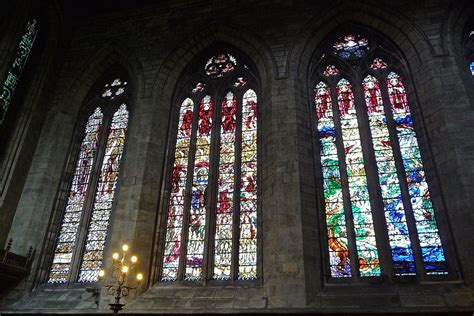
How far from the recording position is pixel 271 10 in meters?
10.4

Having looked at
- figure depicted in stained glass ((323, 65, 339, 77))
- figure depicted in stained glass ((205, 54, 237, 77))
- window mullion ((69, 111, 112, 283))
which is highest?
figure depicted in stained glass ((205, 54, 237, 77))

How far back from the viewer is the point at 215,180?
352 inches

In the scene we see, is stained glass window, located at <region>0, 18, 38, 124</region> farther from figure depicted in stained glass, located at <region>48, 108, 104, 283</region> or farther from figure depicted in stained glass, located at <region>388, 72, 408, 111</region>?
figure depicted in stained glass, located at <region>388, 72, 408, 111</region>

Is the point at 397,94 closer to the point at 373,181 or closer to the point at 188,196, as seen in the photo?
the point at 373,181

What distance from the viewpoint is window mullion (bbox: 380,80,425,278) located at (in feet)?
23.7

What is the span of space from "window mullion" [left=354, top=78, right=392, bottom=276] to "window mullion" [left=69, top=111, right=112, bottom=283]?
236 inches

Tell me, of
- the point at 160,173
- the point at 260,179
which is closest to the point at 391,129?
the point at 260,179

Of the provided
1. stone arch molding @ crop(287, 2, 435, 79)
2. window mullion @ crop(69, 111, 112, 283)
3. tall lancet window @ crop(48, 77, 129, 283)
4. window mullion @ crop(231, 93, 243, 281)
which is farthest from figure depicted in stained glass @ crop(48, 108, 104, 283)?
stone arch molding @ crop(287, 2, 435, 79)

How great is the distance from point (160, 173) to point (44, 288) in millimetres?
3282

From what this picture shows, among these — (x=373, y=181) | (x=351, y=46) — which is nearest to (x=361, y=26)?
(x=351, y=46)

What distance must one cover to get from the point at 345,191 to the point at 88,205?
5.59 m

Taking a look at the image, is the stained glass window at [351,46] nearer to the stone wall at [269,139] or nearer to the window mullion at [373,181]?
the stone wall at [269,139]

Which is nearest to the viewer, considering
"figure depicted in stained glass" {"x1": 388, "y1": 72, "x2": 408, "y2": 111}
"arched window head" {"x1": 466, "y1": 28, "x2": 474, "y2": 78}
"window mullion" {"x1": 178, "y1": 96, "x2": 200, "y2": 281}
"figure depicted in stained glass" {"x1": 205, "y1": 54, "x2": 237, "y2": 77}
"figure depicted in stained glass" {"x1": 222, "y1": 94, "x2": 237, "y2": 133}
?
"window mullion" {"x1": 178, "y1": 96, "x2": 200, "y2": 281}

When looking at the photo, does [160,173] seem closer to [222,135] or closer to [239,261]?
[222,135]
